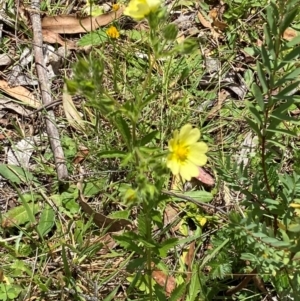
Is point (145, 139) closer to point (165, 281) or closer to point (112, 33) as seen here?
point (165, 281)

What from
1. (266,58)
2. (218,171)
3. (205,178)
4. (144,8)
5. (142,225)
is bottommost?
(205,178)

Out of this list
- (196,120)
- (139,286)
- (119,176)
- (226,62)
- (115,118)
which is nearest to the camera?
(115,118)

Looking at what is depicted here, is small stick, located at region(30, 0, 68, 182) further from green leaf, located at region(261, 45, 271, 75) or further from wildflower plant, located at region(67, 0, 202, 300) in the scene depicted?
green leaf, located at region(261, 45, 271, 75)

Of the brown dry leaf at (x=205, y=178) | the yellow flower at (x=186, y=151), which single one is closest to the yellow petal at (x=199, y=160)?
the yellow flower at (x=186, y=151)

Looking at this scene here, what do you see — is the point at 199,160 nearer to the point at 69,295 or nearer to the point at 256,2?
the point at 69,295

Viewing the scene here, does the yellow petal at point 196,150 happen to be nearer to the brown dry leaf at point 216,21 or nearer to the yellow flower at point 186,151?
the yellow flower at point 186,151

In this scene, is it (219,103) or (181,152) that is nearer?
(181,152)

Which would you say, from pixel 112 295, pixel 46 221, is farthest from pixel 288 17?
pixel 46 221

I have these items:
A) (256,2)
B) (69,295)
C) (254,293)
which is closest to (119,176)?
(69,295)
